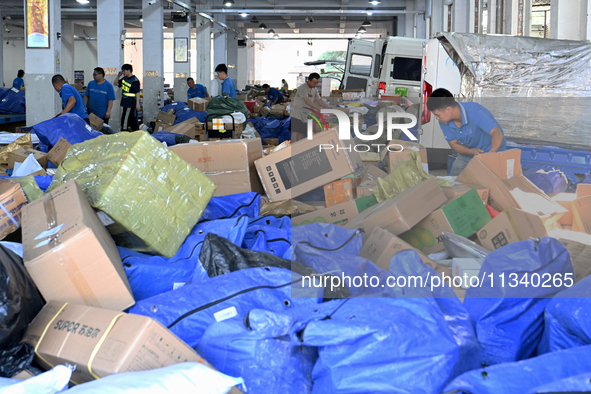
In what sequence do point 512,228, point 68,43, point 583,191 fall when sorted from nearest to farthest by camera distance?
point 512,228 → point 583,191 → point 68,43

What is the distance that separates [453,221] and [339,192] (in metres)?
0.92

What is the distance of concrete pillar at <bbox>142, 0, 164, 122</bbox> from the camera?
41.7ft

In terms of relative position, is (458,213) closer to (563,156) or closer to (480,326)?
(480,326)

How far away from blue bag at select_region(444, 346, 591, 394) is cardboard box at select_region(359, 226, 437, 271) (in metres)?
0.98

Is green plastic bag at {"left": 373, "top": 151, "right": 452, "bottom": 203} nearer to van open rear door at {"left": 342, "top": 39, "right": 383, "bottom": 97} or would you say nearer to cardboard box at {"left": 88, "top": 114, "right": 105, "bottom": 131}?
cardboard box at {"left": 88, "top": 114, "right": 105, "bottom": 131}

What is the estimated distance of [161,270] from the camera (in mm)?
2213

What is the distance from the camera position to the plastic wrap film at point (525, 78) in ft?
14.4

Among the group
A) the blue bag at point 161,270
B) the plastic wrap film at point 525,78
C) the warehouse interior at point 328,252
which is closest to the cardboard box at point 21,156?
the warehouse interior at point 328,252

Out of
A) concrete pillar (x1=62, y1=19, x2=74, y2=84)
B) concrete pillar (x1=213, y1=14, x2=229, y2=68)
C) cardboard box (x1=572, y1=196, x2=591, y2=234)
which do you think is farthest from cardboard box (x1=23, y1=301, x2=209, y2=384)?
concrete pillar (x1=62, y1=19, x2=74, y2=84)

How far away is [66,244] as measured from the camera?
187 centimetres

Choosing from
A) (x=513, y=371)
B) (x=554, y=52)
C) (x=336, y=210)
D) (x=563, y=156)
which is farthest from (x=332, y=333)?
(x=554, y=52)

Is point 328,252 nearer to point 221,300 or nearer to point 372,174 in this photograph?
point 221,300

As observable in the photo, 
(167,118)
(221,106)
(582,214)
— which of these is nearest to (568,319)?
(582,214)

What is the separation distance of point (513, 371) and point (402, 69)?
8.20m
